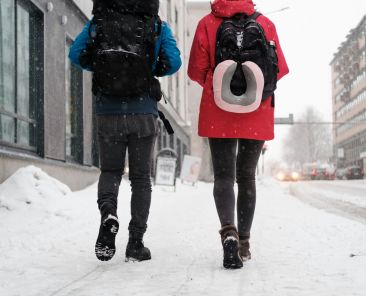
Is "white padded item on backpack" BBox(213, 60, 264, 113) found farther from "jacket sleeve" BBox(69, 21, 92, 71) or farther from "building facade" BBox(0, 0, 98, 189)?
"building facade" BBox(0, 0, 98, 189)

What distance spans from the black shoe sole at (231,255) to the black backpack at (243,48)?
0.98 m

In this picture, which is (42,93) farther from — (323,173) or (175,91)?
(323,173)

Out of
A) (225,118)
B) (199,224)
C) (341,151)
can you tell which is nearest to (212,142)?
(225,118)

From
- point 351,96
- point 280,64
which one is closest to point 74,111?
point 280,64

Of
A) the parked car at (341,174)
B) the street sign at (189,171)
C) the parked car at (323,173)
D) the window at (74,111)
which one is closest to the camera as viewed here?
the window at (74,111)

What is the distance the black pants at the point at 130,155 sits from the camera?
3516mm

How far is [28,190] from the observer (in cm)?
630

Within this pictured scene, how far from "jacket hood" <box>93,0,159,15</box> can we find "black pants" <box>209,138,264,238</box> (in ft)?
3.23

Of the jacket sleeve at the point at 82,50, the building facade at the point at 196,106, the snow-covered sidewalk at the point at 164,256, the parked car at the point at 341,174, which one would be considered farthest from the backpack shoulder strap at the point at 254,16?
the parked car at the point at 341,174

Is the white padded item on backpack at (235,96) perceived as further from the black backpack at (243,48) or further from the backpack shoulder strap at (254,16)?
the backpack shoulder strap at (254,16)

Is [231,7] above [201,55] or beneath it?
above

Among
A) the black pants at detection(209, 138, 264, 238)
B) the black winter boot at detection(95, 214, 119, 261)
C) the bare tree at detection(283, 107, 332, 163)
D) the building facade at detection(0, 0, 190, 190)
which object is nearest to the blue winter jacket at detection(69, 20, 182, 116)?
the black pants at detection(209, 138, 264, 238)

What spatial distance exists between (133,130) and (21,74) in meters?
5.37

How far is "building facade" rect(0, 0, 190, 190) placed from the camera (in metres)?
7.67
